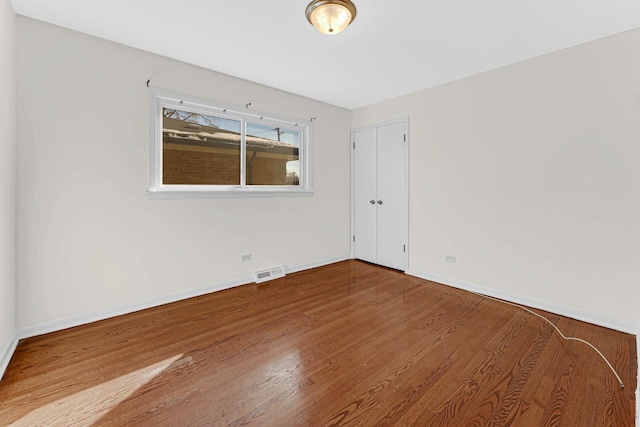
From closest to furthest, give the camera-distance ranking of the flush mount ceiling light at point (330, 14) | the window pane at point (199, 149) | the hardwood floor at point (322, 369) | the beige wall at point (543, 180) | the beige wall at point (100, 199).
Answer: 1. the hardwood floor at point (322, 369)
2. the flush mount ceiling light at point (330, 14)
3. the beige wall at point (100, 199)
4. the beige wall at point (543, 180)
5. the window pane at point (199, 149)

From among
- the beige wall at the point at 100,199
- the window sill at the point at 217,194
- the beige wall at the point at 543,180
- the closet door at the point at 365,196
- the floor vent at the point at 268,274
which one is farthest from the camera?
the closet door at the point at 365,196

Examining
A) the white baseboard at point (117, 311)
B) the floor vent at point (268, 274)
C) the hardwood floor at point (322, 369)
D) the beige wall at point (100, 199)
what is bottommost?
the hardwood floor at point (322, 369)

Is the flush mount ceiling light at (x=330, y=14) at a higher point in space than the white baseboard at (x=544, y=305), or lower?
higher

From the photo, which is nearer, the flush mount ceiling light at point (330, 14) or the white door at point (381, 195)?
the flush mount ceiling light at point (330, 14)

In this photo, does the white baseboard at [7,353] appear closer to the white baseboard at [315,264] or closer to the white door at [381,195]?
the white baseboard at [315,264]

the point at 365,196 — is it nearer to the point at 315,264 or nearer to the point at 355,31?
the point at 315,264

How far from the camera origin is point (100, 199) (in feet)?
8.21

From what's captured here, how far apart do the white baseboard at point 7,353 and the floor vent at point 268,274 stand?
2.08 m

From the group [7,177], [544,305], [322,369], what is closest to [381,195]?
[544,305]

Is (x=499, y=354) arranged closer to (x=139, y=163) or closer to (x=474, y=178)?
(x=474, y=178)

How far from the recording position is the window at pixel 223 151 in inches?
114

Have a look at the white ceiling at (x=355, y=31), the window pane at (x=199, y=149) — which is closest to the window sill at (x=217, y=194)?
the window pane at (x=199, y=149)

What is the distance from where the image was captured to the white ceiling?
2.05m

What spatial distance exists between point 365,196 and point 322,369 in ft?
10.1
